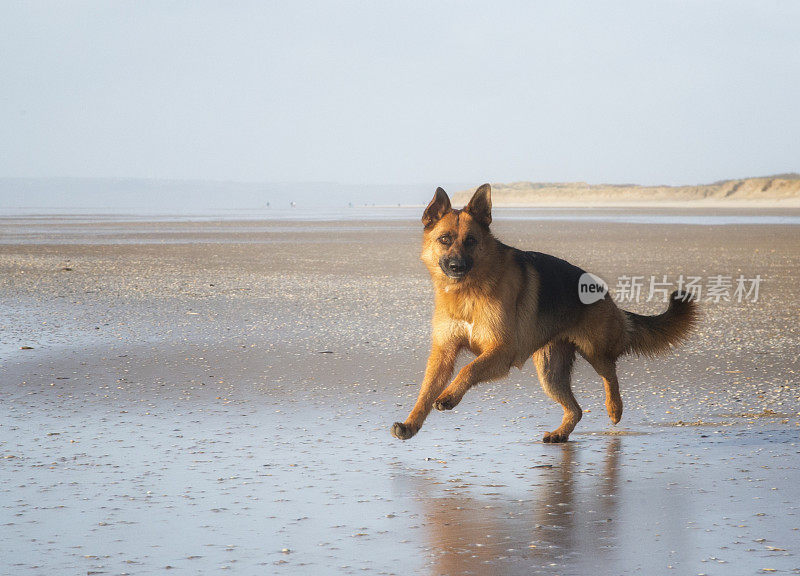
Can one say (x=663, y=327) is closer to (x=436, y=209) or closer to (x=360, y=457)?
(x=436, y=209)

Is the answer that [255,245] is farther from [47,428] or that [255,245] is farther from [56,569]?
[56,569]

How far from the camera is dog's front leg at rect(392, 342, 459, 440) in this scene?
574 centimetres

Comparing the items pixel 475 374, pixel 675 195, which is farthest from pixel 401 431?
pixel 675 195

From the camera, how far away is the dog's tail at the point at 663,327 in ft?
21.9

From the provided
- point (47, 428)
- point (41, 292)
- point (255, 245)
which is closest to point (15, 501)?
point (47, 428)

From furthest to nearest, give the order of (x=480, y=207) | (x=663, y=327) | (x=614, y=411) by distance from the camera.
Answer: (x=663, y=327), (x=614, y=411), (x=480, y=207)

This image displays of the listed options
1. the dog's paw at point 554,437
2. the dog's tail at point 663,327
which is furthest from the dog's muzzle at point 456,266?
the dog's tail at point 663,327

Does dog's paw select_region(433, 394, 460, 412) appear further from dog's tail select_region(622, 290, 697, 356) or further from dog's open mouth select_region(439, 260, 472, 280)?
dog's tail select_region(622, 290, 697, 356)

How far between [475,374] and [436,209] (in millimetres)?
1041

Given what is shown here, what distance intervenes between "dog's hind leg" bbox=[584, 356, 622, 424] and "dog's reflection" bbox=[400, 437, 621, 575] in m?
0.87

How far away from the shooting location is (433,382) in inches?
233

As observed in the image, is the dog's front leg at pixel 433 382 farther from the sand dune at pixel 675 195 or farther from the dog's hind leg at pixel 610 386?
the sand dune at pixel 675 195

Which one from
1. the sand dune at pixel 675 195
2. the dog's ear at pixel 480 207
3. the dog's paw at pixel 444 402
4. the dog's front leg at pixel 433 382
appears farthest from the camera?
the sand dune at pixel 675 195

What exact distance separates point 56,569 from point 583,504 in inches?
90.6
